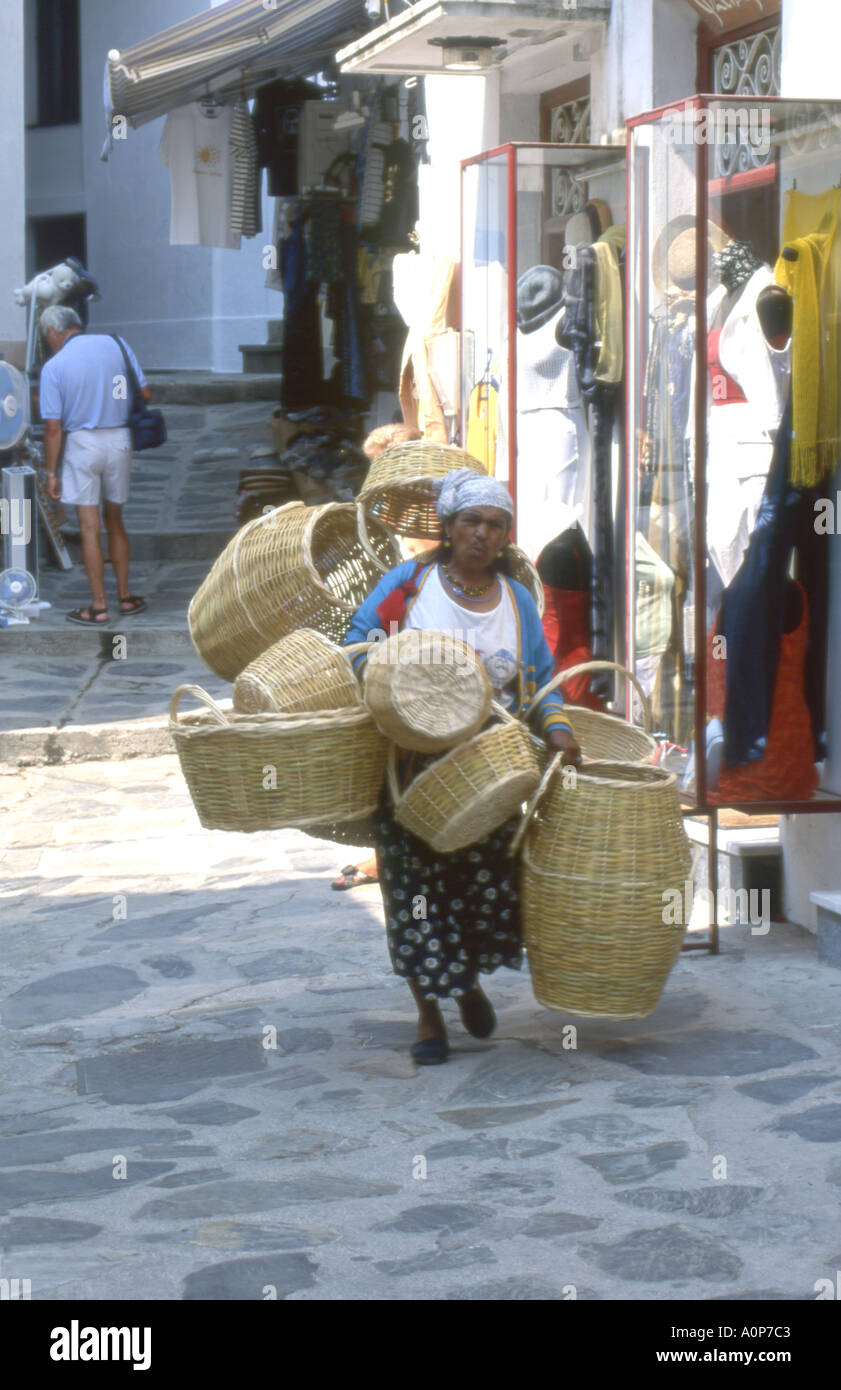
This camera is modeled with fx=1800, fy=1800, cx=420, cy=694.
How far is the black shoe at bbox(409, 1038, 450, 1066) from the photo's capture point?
5.03 metres

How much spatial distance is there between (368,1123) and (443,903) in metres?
0.67

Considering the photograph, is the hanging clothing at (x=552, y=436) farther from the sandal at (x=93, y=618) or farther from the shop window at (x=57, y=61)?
the shop window at (x=57, y=61)

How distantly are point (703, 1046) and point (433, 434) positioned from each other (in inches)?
175

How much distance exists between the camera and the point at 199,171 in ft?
43.5

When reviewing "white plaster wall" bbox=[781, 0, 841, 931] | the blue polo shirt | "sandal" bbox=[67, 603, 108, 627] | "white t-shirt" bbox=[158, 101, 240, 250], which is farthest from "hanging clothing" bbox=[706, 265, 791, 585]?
"white t-shirt" bbox=[158, 101, 240, 250]

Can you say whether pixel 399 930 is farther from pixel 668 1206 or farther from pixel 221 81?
pixel 221 81

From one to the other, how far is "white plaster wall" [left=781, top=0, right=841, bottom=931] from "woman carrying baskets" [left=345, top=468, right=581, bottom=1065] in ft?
4.76

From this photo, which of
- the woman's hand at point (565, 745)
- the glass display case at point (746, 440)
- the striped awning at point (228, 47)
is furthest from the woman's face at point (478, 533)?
the striped awning at point (228, 47)

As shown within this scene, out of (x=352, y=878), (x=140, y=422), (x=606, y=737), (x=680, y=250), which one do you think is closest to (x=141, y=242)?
(x=140, y=422)

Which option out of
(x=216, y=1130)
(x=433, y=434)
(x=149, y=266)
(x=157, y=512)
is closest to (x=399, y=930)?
(x=216, y=1130)

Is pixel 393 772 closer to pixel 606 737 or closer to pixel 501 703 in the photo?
pixel 501 703

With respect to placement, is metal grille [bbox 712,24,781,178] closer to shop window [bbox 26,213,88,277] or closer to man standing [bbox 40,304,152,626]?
man standing [bbox 40,304,152,626]

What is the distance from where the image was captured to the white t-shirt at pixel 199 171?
1310 centimetres

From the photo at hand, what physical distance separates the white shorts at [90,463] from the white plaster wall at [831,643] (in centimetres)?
588
